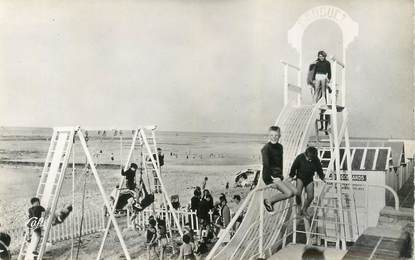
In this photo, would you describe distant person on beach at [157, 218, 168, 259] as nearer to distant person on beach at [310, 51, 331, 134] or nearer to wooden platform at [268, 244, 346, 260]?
wooden platform at [268, 244, 346, 260]

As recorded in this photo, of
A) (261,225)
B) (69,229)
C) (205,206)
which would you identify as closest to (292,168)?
(261,225)

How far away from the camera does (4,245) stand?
11.1ft

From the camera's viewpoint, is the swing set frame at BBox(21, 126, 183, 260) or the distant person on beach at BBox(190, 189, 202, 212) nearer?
the swing set frame at BBox(21, 126, 183, 260)

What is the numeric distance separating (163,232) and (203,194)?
565 mm

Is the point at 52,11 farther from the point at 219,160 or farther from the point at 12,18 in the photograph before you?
the point at 219,160

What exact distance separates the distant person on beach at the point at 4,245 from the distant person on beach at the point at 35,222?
25 cm

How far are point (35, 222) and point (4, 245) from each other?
0.39 m

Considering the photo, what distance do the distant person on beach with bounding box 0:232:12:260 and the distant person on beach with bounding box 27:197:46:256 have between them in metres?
0.25

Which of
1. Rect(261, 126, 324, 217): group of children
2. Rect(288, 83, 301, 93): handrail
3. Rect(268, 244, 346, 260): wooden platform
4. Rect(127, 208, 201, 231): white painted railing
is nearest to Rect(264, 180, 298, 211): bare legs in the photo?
Rect(261, 126, 324, 217): group of children

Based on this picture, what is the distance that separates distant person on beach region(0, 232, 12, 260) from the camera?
3.38 metres

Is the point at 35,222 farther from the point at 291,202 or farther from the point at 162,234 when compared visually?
the point at 291,202

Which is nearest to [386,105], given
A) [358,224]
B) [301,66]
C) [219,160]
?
[301,66]

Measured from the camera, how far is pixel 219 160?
145 inches

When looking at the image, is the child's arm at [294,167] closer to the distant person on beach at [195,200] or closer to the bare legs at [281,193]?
the bare legs at [281,193]
